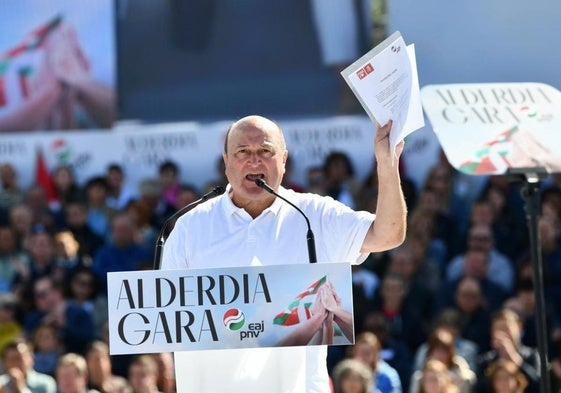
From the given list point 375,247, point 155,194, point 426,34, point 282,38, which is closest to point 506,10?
point 426,34

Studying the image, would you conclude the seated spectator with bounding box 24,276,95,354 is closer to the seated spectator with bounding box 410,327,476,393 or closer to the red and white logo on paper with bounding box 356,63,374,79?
the seated spectator with bounding box 410,327,476,393

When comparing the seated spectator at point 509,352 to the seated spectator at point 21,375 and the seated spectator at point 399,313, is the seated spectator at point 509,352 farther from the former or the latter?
the seated spectator at point 21,375

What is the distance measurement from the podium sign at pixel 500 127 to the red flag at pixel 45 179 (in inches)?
288

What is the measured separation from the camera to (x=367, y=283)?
10250 millimetres

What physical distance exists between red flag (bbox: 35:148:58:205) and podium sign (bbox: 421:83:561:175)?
731 centimetres

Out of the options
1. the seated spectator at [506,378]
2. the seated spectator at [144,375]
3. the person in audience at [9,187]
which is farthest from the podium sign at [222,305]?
the person in audience at [9,187]

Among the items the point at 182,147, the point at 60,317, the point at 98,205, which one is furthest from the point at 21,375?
the point at 182,147

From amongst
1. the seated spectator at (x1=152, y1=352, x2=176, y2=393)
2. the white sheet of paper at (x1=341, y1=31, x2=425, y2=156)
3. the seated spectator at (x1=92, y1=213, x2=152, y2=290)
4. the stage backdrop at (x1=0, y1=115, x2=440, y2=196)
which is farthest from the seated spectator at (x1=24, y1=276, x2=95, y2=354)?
the white sheet of paper at (x1=341, y1=31, x2=425, y2=156)

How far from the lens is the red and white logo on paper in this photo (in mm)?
4421

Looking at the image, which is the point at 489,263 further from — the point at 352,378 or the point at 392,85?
the point at 392,85

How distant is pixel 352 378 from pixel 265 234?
4.09 meters

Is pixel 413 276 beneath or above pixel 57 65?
beneath

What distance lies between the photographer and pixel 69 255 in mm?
11297

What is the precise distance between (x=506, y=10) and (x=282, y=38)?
2.18 meters
